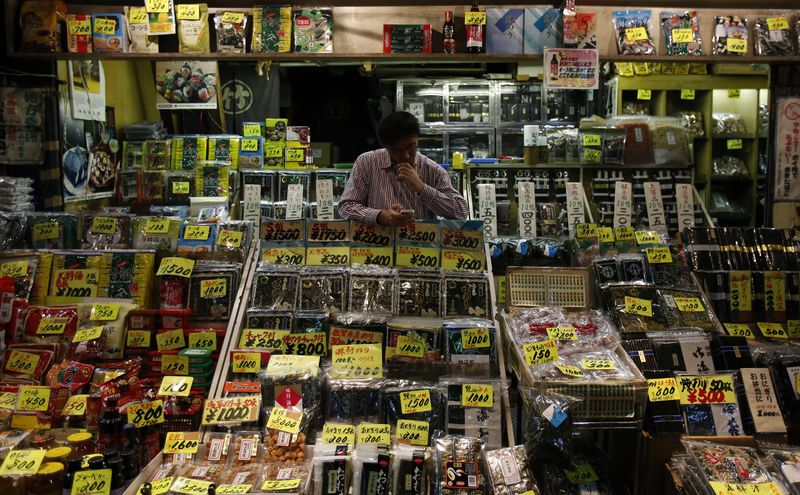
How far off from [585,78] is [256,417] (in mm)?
2689

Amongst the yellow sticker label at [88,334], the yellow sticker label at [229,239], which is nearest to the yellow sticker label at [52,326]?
the yellow sticker label at [88,334]

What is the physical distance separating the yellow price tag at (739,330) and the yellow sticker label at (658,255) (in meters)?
0.44

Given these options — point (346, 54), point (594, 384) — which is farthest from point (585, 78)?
point (594, 384)

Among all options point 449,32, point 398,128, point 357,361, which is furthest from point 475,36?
point 357,361

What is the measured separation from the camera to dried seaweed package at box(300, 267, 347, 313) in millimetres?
3184

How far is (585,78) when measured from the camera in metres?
3.98

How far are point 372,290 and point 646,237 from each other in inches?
71.1

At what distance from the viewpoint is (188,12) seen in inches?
158

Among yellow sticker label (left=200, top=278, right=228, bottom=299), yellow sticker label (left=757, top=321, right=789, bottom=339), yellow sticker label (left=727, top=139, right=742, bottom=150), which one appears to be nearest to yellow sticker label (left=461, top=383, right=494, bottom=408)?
yellow sticker label (left=200, top=278, right=228, bottom=299)

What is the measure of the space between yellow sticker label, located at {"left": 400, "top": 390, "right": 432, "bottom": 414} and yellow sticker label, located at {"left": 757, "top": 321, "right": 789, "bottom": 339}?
1837 mm

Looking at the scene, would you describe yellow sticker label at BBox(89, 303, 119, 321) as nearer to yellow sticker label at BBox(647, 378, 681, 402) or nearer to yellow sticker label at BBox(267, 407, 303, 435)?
yellow sticker label at BBox(267, 407, 303, 435)

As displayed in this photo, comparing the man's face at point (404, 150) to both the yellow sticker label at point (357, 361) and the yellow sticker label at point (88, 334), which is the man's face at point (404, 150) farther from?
the yellow sticker label at point (88, 334)

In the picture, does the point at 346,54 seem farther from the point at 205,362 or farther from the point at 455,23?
the point at 205,362

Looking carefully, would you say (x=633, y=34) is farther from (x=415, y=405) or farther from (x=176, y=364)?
(x=176, y=364)
